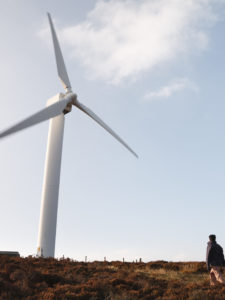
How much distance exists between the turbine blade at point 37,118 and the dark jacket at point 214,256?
39.1ft

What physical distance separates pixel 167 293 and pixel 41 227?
16367mm

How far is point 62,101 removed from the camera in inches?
1246

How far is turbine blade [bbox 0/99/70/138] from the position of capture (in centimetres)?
2092

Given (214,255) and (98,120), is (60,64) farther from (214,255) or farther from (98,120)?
(214,255)

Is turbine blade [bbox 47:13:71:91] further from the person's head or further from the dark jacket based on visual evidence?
the dark jacket

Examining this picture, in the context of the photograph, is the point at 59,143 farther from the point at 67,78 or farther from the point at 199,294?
the point at 199,294

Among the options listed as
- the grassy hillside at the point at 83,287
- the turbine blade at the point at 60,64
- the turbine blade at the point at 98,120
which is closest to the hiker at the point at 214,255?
the grassy hillside at the point at 83,287

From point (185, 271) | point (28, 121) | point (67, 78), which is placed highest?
point (67, 78)

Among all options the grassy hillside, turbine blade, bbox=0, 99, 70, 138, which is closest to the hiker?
the grassy hillside

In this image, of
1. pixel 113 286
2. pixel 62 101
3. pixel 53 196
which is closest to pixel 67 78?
pixel 62 101

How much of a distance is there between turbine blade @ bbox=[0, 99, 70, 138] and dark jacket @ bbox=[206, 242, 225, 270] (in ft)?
39.1

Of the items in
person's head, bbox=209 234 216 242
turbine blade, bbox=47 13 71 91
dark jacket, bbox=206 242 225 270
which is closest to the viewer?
dark jacket, bbox=206 242 225 270

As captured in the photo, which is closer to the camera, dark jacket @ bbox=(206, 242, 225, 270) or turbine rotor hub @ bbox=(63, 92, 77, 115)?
dark jacket @ bbox=(206, 242, 225, 270)

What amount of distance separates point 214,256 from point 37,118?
15.8m
